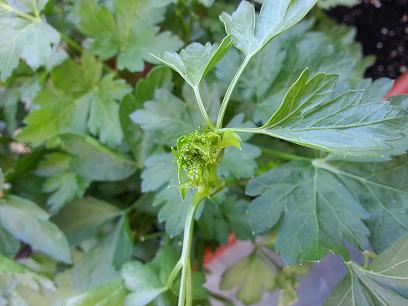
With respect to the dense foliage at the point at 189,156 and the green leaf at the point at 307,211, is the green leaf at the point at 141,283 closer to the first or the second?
the dense foliage at the point at 189,156

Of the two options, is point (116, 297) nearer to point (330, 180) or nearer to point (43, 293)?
point (43, 293)

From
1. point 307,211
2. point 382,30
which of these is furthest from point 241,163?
point 382,30

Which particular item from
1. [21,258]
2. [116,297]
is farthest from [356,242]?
[21,258]

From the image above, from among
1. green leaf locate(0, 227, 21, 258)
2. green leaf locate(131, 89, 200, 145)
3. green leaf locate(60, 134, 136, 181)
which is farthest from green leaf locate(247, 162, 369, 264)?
green leaf locate(0, 227, 21, 258)

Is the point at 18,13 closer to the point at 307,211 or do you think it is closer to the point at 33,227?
the point at 33,227

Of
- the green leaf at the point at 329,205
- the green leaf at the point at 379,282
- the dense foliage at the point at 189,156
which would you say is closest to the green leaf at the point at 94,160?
the dense foliage at the point at 189,156

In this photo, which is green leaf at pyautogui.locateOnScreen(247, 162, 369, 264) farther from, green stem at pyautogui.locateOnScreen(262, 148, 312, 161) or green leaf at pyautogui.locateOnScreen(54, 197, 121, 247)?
green leaf at pyautogui.locateOnScreen(54, 197, 121, 247)
